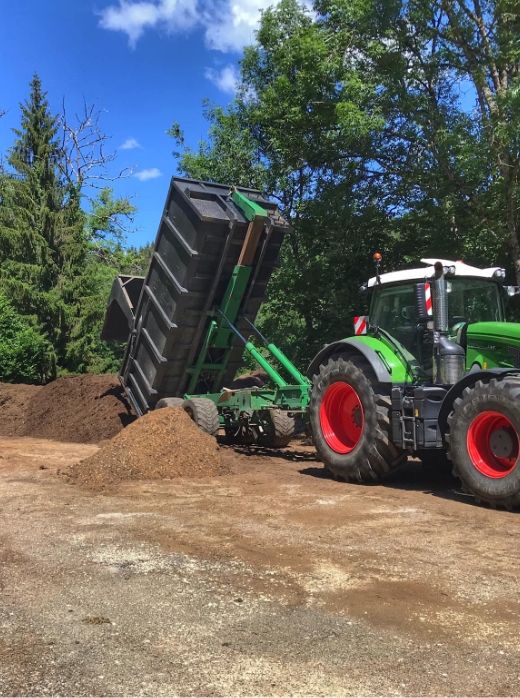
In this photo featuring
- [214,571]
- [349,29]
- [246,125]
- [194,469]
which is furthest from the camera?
[246,125]

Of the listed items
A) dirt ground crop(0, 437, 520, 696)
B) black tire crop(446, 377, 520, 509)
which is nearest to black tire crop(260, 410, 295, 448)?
dirt ground crop(0, 437, 520, 696)

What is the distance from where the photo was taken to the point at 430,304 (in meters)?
7.06

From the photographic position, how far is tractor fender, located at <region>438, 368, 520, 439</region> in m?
6.12

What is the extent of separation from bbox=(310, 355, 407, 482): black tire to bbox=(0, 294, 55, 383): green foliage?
41.0 feet

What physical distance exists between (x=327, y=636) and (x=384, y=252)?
10796mm

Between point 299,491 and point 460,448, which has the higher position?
point 460,448

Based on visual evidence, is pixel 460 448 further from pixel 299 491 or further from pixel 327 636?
pixel 327 636

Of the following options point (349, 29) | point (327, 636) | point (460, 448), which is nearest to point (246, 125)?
point (349, 29)

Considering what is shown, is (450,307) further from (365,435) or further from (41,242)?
(41,242)

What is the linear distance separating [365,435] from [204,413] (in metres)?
3.19

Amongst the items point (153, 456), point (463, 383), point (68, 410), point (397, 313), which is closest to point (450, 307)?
point (397, 313)

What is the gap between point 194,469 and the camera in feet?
26.3

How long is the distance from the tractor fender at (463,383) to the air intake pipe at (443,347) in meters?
0.27

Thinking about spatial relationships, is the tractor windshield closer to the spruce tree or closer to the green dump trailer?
the green dump trailer
